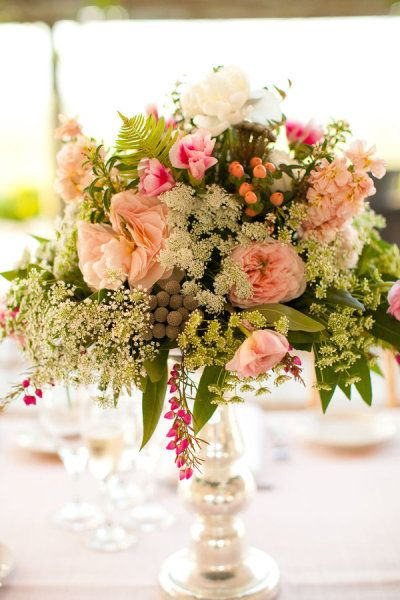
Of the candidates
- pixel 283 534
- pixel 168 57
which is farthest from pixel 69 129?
pixel 168 57

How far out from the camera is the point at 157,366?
3.36ft

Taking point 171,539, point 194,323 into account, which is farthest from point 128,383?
point 171,539

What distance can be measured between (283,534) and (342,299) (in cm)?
54

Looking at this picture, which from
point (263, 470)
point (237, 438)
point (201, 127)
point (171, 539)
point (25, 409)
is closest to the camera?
point (201, 127)

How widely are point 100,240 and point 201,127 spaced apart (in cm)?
22

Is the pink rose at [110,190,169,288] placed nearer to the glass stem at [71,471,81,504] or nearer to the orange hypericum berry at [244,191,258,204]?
the orange hypericum berry at [244,191,258,204]

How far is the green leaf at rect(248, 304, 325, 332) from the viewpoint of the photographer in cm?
99

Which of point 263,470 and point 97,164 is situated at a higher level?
point 97,164

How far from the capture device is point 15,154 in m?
5.07

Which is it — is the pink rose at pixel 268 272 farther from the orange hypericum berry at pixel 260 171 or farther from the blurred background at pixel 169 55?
the blurred background at pixel 169 55

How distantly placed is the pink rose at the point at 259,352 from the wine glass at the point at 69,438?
554mm

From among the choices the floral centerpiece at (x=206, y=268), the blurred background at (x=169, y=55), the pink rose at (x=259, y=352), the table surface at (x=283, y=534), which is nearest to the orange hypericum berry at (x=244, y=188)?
the floral centerpiece at (x=206, y=268)

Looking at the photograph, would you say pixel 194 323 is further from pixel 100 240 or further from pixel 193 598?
pixel 193 598

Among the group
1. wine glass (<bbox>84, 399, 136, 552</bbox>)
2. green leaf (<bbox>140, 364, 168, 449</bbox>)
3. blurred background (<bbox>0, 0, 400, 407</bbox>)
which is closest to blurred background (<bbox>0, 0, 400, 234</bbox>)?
blurred background (<bbox>0, 0, 400, 407</bbox>)
